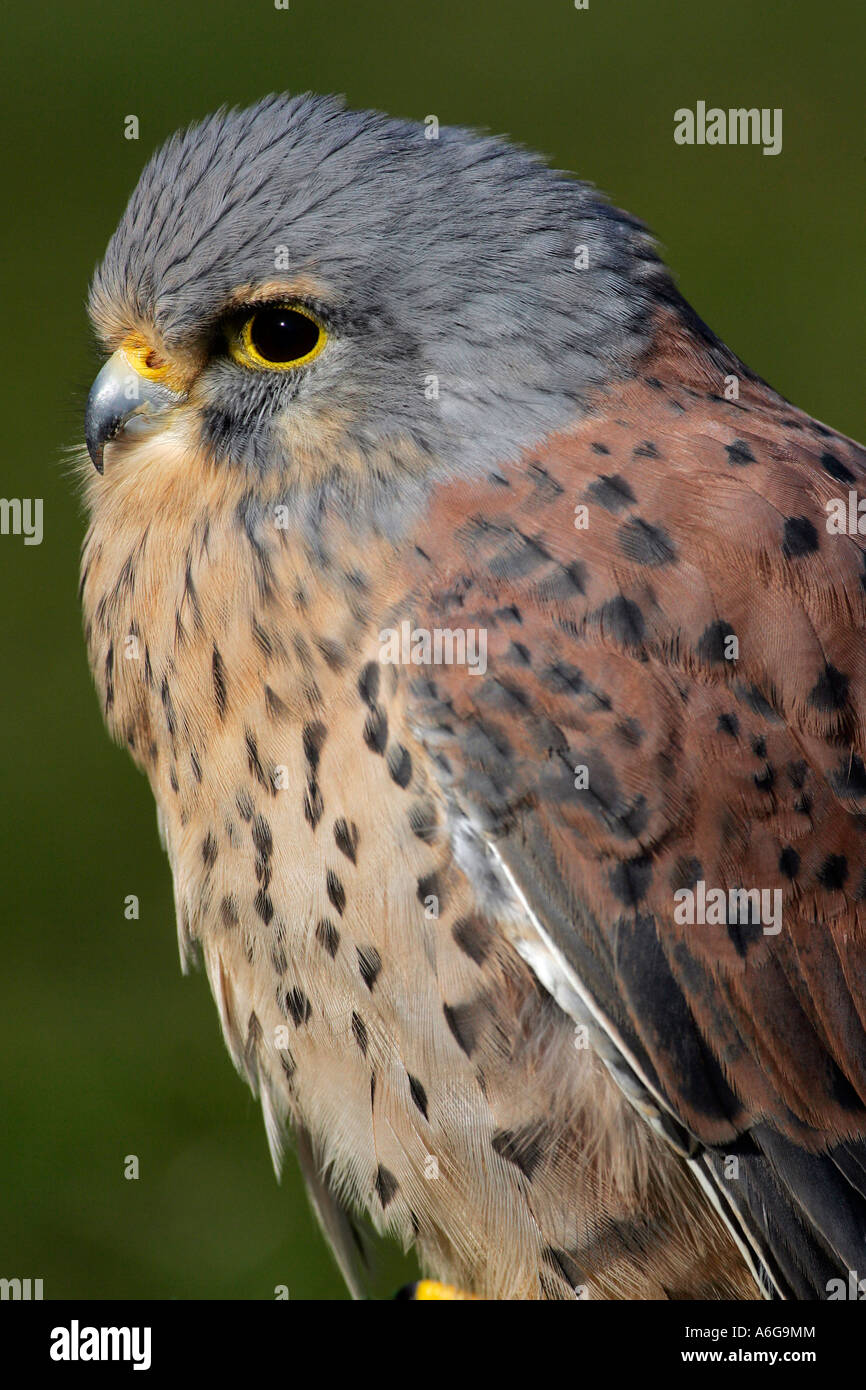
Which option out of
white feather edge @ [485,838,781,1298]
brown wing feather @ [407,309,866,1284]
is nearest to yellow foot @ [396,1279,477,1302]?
white feather edge @ [485,838,781,1298]

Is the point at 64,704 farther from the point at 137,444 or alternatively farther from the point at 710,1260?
the point at 710,1260

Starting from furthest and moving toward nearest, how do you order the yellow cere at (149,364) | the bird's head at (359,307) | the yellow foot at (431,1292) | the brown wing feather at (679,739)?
the yellow foot at (431,1292), the yellow cere at (149,364), the bird's head at (359,307), the brown wing feather at (679,739)

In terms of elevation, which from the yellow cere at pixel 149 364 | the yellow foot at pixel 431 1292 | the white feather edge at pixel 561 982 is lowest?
the yellow foot at pixel 431 1292

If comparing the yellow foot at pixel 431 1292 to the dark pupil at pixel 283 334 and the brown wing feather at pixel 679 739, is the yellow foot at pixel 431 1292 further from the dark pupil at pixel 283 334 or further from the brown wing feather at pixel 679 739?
the dark pupil at pixel 283 334

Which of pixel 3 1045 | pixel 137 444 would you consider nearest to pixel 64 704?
pixel 3 1045

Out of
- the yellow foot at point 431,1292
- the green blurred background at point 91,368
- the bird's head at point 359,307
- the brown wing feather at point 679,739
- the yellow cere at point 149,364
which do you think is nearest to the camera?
the brown wing feather at point 679,739

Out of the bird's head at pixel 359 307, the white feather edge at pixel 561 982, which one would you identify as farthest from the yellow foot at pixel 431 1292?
the bird's head at pixel 359 307

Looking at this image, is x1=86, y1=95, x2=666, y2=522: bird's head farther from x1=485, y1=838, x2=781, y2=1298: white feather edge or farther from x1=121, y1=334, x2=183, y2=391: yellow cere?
x1=485, y1=838, x2=781, y2=1298: white feather edge

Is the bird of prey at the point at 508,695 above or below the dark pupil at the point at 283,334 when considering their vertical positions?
below
